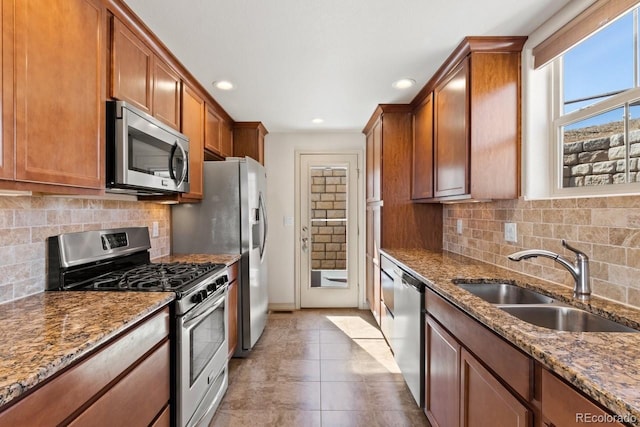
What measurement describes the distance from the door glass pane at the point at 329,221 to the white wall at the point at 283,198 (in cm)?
24

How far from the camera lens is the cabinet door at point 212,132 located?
2939mm

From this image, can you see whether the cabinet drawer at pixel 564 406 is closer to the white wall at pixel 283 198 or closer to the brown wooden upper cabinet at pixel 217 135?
the brown wooden upper cabinet at pixel 217 135

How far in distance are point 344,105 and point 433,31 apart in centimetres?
138

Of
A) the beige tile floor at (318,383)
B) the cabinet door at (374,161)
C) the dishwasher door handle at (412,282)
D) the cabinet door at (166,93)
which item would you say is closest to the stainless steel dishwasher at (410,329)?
the dishwasher door handle at (412,282)

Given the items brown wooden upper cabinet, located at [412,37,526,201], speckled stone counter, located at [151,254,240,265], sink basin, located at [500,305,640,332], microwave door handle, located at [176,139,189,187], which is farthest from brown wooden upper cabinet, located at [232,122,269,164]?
sink basin, located at [500,305,640,332]

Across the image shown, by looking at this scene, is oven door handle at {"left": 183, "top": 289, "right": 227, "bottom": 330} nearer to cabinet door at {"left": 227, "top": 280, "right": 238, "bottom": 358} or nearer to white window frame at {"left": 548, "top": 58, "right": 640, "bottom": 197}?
cabinet door at {"left": 227, "top": 280, "right": 238, "bottom": 358}

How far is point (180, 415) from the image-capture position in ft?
5.24

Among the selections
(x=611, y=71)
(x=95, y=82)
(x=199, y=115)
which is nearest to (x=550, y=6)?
(x=611, y=71)

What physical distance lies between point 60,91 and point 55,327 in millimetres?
891

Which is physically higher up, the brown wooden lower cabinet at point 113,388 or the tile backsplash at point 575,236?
the tile backsplash at point 575,236

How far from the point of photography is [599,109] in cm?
159

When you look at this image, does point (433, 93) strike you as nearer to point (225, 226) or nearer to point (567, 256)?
point (567, 256)

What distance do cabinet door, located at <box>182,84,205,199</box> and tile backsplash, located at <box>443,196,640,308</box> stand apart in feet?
7.19

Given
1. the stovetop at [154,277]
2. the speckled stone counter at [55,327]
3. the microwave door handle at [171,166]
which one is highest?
the microwave door handle at [171,166]
